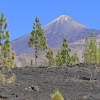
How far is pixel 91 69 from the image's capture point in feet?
169

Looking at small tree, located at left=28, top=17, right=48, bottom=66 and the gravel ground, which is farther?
small tree, located at left=28, top=17, right=48, bottom=66

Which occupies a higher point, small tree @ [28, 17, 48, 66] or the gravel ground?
small tree @ [28, 17, 48, 66]

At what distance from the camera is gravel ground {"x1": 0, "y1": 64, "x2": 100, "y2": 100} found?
31.9 meters

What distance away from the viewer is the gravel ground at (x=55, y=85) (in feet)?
105

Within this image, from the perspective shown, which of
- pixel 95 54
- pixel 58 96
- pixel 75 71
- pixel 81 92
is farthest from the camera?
pixel 95 54

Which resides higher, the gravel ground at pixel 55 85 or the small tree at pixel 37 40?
the small tree at pixel 37 40

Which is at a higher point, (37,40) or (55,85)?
(37,40)

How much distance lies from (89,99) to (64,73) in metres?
17.1

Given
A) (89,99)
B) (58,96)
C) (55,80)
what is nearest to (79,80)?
(55,80)

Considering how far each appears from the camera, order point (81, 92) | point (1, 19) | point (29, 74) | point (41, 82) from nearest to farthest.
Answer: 1. point (1, 19)
2. point (81, 92)
3. point (41, 82)
4. point (29, 74)

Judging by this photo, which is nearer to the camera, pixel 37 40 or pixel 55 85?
pixel 55 85

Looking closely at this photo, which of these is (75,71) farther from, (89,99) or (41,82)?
(89,99)

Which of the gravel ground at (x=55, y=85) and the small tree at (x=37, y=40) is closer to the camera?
the gravel ground at (x=55, y=85)

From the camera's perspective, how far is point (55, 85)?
3934cm
